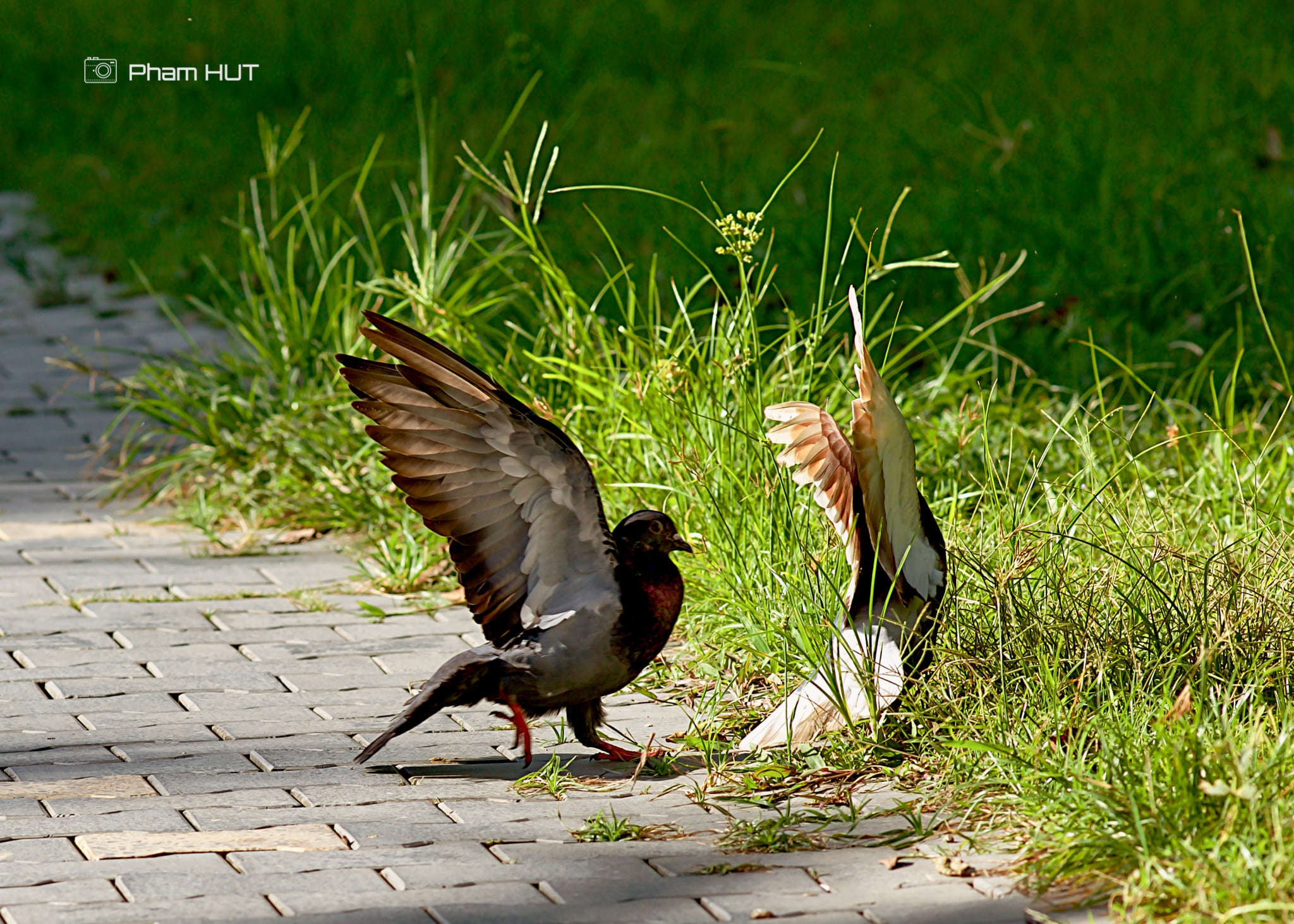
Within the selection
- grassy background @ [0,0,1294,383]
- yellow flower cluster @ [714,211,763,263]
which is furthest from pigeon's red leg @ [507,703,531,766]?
grassy background @ [0,0,1294,383]

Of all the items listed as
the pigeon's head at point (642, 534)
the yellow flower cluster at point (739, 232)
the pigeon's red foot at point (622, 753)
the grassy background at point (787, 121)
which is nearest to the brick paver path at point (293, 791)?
the pigeon's red foot at point (622, 753)

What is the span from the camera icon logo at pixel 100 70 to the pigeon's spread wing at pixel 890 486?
9938mm

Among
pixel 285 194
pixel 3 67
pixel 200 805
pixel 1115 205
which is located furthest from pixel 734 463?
pixel 3 67

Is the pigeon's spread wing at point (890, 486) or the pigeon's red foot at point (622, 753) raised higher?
the pigeon's spread wing at point (890, 486)

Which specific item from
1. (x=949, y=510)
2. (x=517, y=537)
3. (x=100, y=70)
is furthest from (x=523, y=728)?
(x=100, y=70)

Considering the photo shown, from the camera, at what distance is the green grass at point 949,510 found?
2.77m

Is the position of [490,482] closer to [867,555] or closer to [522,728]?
[522,728]

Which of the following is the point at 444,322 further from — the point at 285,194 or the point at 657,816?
the point at 285,194

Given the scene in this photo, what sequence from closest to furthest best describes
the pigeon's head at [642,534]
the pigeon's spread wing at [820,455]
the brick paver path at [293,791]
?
the brick paver path at [293,791] < the pigeon's spread wing at [820,455] < the pigeon's head at [642,534]

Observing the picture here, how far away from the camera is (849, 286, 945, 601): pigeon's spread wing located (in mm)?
3121

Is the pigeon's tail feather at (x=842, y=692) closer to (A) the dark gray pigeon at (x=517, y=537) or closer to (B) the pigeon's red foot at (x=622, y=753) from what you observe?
(B) the pigeon's red foot at (x=622, y=753)

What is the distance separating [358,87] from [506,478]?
7675 millimetres

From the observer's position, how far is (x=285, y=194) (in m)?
8.66

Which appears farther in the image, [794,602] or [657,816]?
[794,602]
